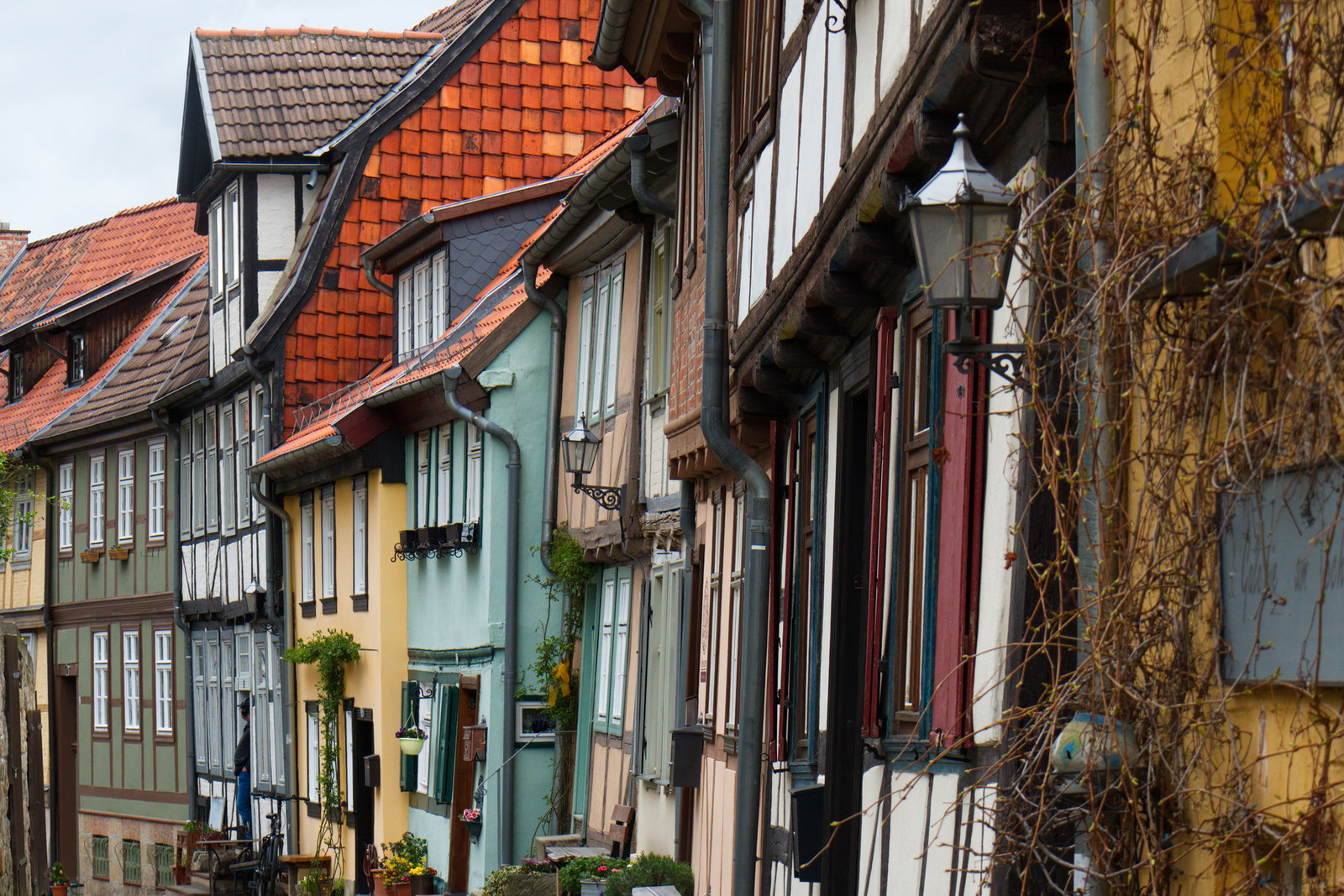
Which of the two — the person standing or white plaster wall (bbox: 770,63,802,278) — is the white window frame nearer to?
the person standing

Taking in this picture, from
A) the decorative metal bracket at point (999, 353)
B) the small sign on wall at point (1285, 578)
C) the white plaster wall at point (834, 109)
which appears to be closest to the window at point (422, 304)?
the white plaster wall at point (834, 109)

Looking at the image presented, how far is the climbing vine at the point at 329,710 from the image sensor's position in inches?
794

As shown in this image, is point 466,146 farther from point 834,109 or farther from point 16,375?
point 834,109

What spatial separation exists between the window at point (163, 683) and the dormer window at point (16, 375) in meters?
7.55

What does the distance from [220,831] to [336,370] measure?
6.37 m

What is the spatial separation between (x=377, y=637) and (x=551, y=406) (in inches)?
147

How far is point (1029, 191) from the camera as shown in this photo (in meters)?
4.32

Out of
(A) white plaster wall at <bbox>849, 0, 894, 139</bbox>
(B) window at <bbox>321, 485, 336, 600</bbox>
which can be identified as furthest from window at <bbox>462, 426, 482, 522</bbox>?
(A) white plaster wall at <bbox>849, 0, 894, 139</bbox>

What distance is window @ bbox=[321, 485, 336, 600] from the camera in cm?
2122

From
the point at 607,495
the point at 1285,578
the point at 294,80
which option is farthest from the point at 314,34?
the point at 1285,578

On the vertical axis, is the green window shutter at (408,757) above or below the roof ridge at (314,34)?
below

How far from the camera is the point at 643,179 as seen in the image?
13.6 metres

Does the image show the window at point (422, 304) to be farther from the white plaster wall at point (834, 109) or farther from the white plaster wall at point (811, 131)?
the white plaster wall at point (834, 109)

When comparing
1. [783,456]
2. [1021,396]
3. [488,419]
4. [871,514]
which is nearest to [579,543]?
[488,419]
